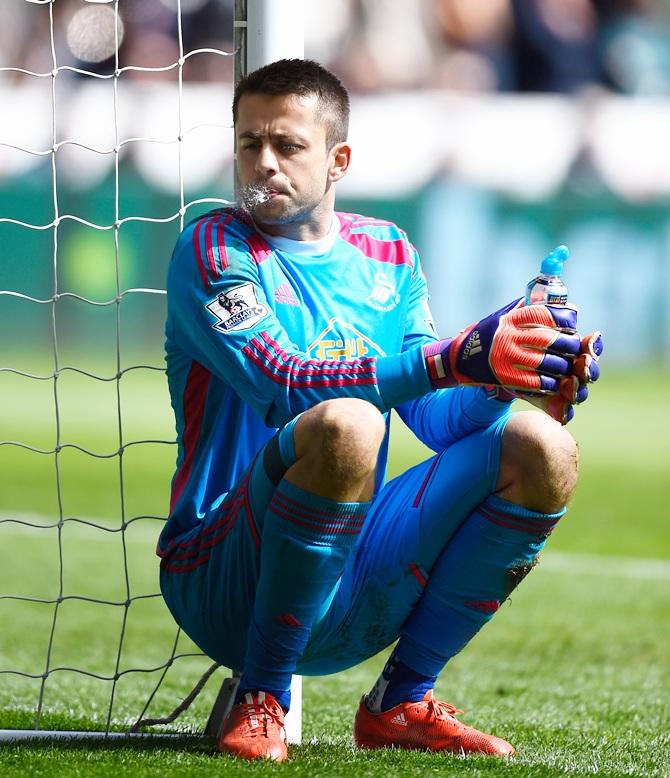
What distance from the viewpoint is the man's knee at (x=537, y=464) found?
8.23 ft

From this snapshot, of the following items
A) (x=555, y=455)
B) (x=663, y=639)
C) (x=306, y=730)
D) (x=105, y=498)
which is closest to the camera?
(x=555, y=455)

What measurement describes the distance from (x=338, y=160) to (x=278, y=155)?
0.20 metres

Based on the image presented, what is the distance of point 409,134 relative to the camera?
1600 cm

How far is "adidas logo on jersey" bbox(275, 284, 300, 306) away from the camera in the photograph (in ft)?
8.95

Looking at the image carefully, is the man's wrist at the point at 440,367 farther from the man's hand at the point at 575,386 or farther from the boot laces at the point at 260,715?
the boot laces at the point at 260,715

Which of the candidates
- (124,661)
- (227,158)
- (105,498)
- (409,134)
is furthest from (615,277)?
(124,661)

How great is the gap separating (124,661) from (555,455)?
2464 mm

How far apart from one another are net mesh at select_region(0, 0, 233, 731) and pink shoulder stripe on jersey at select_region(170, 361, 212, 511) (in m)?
0.33

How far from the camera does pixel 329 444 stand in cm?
234

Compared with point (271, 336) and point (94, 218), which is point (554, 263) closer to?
point (271, 336)

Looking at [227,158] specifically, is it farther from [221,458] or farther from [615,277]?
[221,458]

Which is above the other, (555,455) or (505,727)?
(555,455)

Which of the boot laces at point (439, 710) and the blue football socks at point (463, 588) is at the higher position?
the blue football socks at point (463, 588)

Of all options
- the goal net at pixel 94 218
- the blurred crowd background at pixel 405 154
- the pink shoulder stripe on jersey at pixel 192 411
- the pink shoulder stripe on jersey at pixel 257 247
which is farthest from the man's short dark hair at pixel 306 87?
the blurred crowd background at pixel 405 154
